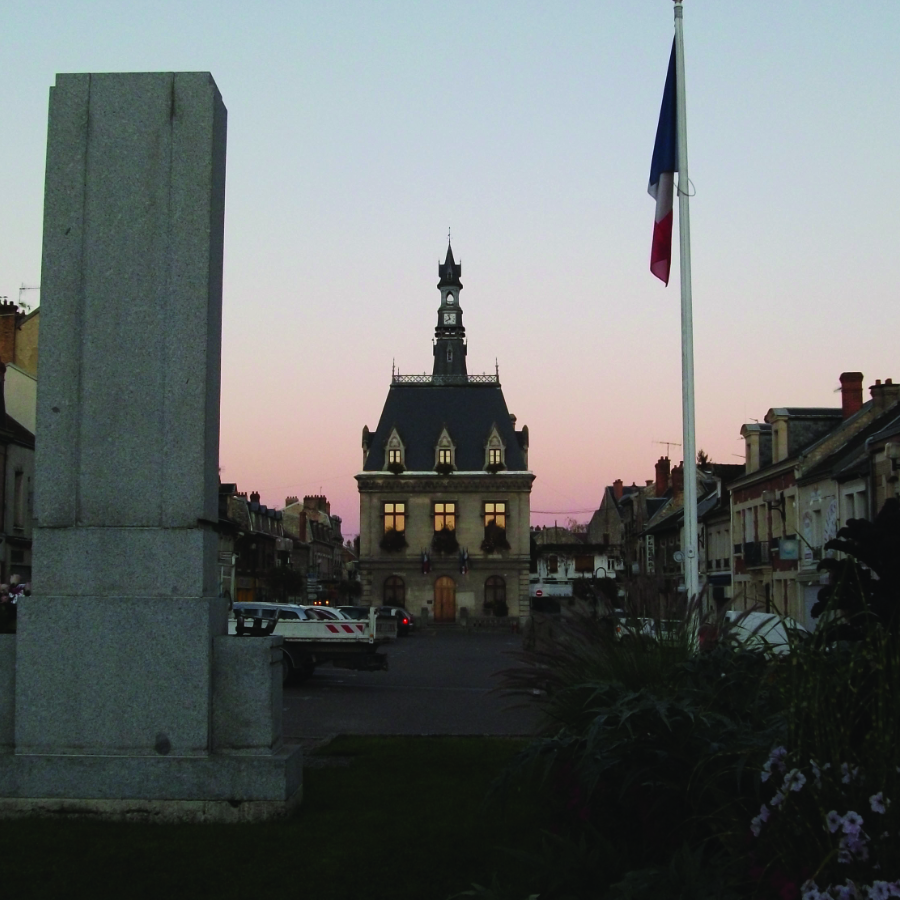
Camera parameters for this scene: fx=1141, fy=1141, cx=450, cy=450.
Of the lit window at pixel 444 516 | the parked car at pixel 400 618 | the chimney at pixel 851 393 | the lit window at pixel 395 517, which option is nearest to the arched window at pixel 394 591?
the lit window at pixel 395 517

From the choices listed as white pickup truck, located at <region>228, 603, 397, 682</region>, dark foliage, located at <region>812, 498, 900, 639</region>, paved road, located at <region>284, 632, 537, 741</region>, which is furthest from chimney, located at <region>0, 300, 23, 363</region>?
dark foliage, located at <region>812, 498, 900, 639</region>

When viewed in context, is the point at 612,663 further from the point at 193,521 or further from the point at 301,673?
the point at 301,673

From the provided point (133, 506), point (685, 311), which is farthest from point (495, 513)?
point (133, 506)

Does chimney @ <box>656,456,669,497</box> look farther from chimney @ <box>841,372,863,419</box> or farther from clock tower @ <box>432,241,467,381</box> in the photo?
chimney @ <box>841,372,863,419</box>

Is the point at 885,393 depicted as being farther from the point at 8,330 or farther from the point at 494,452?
the point at 494,452

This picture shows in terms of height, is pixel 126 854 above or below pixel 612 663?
below

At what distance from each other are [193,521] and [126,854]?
2176 mm

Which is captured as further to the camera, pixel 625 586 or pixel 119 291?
pixel 625 586

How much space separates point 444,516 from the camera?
80.7 meters

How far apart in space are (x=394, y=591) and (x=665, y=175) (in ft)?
213

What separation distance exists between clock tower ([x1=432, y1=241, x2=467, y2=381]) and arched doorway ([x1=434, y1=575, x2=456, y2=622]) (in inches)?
723

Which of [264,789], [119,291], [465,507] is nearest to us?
[264,789]

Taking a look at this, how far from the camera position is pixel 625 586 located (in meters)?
10.0

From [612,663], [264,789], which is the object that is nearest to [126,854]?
[264,789]
